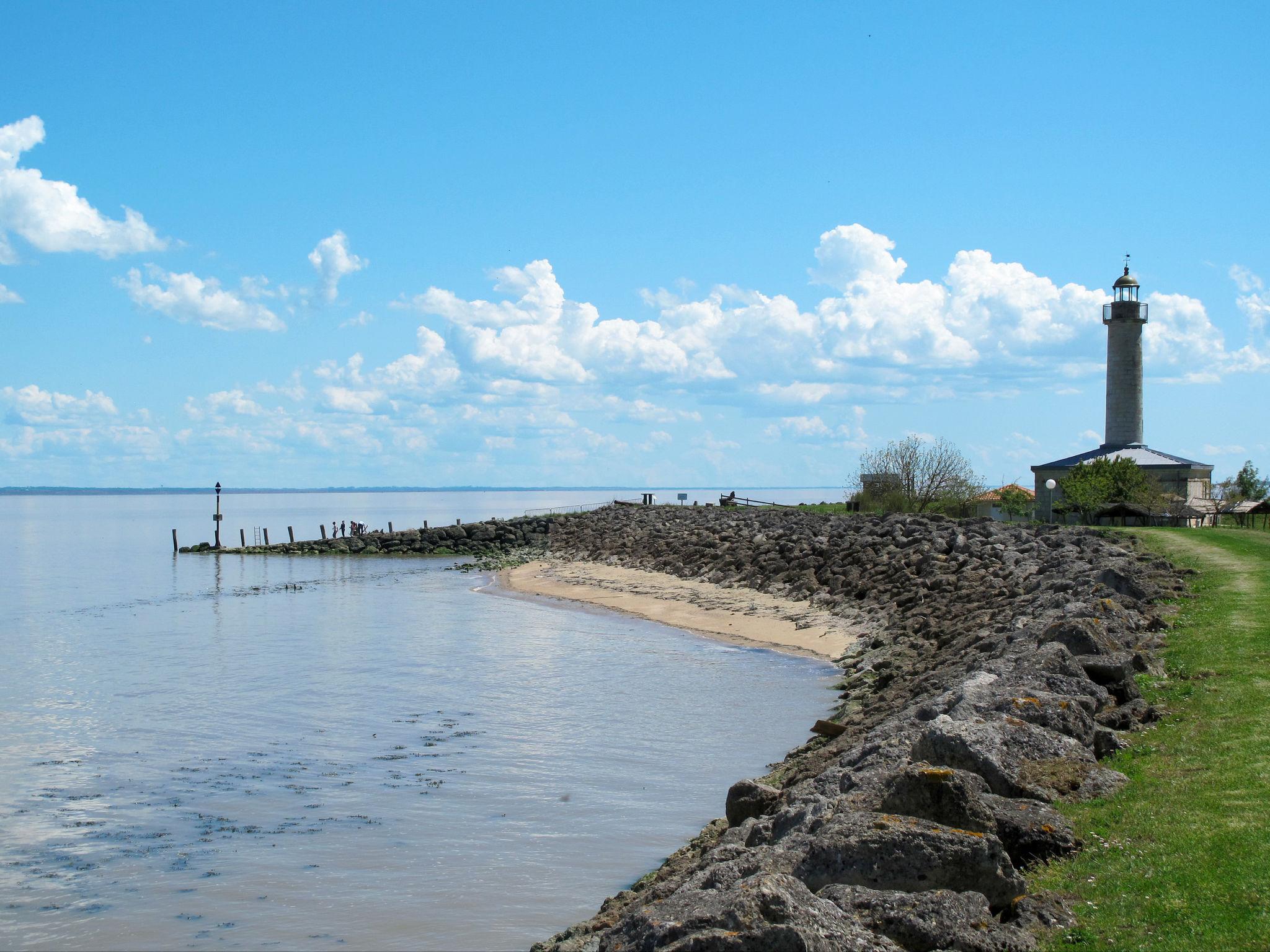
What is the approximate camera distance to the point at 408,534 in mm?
68625

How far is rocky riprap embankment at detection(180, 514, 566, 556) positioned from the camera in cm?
6662

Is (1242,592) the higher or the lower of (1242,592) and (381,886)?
the higher

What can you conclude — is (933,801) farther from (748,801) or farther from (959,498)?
(959,498)

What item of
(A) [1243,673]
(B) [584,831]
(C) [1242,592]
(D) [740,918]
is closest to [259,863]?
(B) [584,831]

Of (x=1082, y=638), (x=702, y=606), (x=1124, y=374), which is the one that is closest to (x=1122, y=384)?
(x=1124, y=374)

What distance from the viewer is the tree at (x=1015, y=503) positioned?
47.5 metres

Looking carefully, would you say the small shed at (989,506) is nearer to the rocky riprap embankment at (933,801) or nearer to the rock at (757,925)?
the rocky riprap embankment at (933,801)

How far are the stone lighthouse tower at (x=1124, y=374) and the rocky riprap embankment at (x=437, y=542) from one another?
33.4 metres

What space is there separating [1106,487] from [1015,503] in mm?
5410

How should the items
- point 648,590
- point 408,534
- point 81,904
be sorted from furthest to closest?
1. point 408,534
2. point 648,590
3. point 81,904

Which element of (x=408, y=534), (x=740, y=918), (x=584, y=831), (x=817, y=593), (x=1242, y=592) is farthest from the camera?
(x=408, y=534)

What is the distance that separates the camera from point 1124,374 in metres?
56.2

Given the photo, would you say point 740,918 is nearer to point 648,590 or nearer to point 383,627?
point 383,627

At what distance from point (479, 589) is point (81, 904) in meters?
32.9
